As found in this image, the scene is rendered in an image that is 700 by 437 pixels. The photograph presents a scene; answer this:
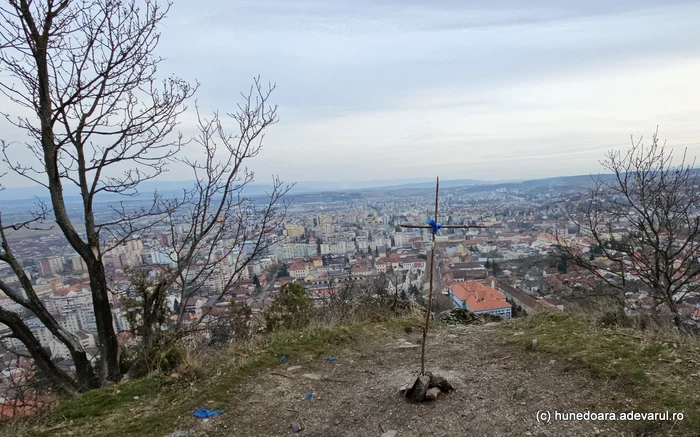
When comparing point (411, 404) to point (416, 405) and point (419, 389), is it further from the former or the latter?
point (419, 389)

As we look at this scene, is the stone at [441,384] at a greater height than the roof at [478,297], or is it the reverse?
the stone at [441,384]

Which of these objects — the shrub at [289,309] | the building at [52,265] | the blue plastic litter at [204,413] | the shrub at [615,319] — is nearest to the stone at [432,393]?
the blue plastic litter at [204,413]

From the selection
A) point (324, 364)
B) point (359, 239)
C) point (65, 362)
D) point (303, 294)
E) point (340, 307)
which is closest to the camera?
point (324, 364)

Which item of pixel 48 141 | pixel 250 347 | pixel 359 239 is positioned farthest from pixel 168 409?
pixel 359 239

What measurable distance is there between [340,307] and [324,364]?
2.16 m

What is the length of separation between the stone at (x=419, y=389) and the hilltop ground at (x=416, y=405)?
0.10 meters

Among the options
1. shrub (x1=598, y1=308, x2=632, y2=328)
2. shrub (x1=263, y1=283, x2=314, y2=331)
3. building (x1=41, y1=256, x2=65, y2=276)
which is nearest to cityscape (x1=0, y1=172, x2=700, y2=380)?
building (x1=41, y1=256, x2=65, y2=276)

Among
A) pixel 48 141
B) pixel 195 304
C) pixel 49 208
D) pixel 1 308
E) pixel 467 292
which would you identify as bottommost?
pixel 467 292

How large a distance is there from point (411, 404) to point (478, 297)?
6148 millimetres

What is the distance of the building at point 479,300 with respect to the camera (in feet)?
26.4

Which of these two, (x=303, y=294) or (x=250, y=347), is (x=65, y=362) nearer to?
(x=250, y=347)

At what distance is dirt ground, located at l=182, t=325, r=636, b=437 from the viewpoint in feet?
9.94

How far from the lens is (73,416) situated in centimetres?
356

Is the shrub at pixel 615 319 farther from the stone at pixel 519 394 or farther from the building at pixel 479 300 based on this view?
the stone at pixel 519 394
